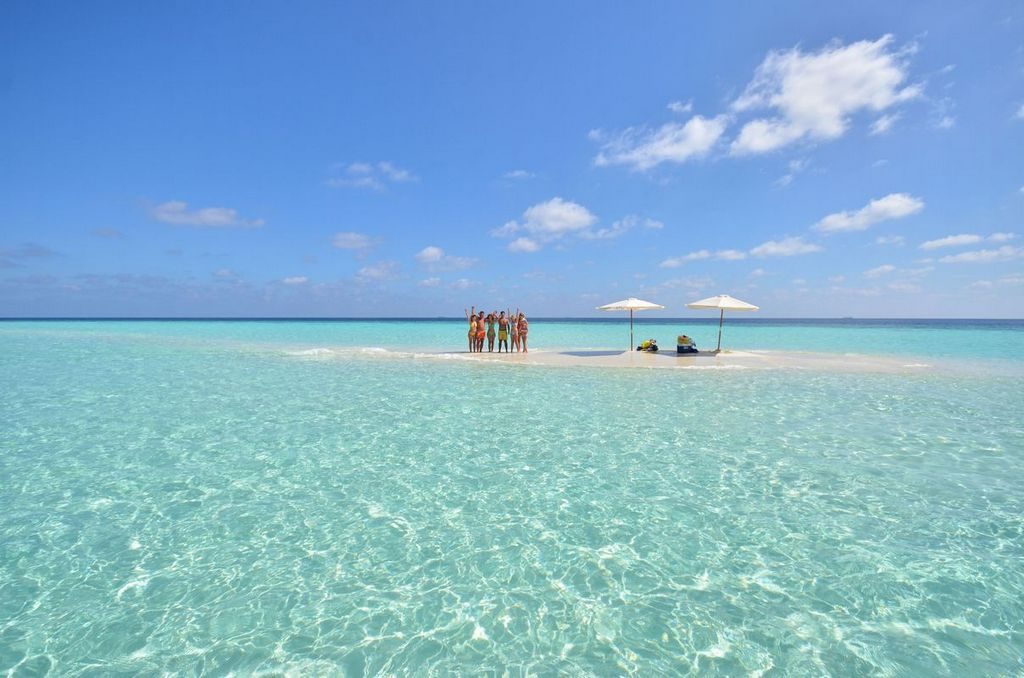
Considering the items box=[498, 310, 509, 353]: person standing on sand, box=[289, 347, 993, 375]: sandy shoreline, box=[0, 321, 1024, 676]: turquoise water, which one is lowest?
box=[0, 321, 1024, 676]: turquoise water

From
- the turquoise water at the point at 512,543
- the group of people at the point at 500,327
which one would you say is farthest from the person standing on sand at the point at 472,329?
the turquoise water at the point at 512,543

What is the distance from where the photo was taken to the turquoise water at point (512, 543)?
325cm

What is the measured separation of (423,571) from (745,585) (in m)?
2.74

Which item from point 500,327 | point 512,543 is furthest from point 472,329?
point 512,543

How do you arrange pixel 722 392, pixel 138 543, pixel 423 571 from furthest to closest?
pixel 722 392, pixel 138 543, pixel 423 571

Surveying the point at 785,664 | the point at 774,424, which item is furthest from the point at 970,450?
the point at 785,664

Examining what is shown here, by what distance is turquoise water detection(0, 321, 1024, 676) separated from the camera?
325 centimetres

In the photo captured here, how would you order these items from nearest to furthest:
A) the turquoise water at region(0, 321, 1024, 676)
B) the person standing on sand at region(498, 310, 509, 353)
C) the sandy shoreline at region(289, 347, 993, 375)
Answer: the turquoise water at region(0, 321, 1024, 676), the sandy shoreline at region(289, 347, 993, 375), the person standing on sand at region(498, 310, 509, 353)

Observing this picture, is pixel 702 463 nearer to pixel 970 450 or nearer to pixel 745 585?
pixel 745 585

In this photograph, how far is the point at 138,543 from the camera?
15.1 ft

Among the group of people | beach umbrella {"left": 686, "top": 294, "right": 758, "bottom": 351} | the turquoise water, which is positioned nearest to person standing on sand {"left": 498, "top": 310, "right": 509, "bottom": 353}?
the group of people

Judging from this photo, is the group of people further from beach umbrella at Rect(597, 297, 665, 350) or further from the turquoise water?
the turquoise water

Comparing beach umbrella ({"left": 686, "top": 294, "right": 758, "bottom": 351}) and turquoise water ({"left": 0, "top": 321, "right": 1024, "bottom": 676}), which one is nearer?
turquoise water ({"left": 0, "top": 321, "right": 1024, "bottom": 676})

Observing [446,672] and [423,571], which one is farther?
[423,571]
